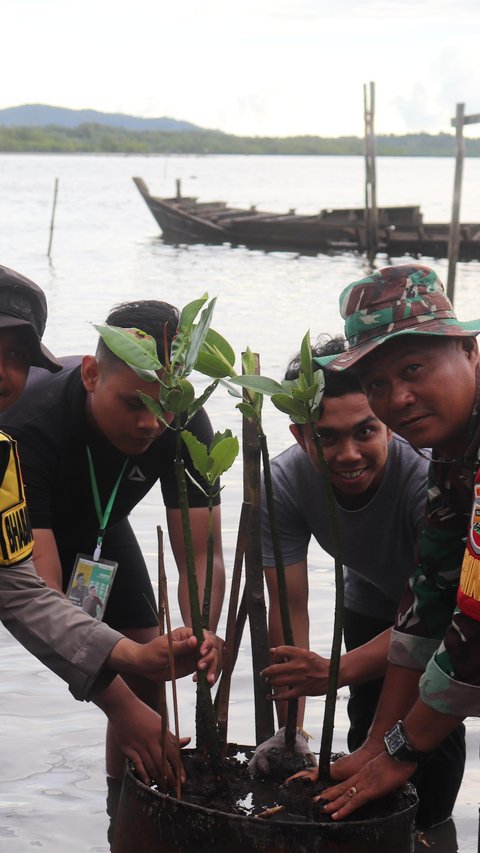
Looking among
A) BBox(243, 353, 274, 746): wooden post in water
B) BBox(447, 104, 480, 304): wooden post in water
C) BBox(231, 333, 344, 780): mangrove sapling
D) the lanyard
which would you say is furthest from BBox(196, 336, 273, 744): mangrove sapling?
BBox(447, 104, 480, 304): wooden post in water

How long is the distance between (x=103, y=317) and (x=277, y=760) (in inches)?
552

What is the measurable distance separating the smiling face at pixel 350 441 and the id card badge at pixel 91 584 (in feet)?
2.15

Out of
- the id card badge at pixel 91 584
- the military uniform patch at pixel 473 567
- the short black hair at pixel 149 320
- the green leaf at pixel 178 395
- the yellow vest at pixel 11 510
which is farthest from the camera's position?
the id card badge at pixel 91 584

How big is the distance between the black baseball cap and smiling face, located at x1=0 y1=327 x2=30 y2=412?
18mm

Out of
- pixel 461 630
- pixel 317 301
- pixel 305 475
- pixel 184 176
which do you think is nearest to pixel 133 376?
pixel 305 475

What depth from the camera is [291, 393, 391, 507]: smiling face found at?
2.65 metres

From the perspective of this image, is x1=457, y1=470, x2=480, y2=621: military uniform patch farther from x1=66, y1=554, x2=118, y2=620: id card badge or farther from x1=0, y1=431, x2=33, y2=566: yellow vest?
x1=66, y1=554, x2=118, y2=620: id card badge

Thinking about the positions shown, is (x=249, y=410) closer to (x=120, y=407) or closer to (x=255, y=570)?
(x=255, y=570)

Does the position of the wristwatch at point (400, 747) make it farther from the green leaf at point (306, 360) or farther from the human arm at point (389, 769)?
the green leaf at point (306, 360)

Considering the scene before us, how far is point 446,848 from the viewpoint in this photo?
3.18 metres

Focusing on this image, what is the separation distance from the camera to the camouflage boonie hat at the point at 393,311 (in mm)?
2178

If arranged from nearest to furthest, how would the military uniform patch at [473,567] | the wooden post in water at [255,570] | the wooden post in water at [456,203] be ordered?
the military uniform patch at [473,567] → the wooden post in water at [255,570] → the wooden post in water at [456,203]

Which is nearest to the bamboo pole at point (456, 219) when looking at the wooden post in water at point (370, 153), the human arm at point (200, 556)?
the wooden post in water at point (370, 153)

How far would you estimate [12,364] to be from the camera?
2.64 meters
